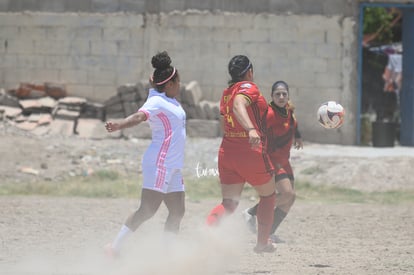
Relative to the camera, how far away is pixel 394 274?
644 cm

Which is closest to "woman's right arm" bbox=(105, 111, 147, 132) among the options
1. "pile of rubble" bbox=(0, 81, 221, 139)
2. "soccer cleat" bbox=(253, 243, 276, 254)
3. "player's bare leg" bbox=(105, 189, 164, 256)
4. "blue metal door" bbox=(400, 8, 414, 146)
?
"player's bare leg" bbox=(105, 189, 164, 256)

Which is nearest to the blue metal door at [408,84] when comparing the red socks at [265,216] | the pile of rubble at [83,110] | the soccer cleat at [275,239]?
the pile of rubble at [83,110]

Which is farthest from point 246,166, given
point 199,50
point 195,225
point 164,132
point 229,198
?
point 199,50

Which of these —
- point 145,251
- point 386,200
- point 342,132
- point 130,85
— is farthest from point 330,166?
point 145,251

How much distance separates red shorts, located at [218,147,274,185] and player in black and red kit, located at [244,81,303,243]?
3.27ft

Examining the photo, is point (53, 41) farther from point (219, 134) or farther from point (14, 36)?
point (219, 134)

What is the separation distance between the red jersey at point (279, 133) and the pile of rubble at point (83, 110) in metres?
7.44

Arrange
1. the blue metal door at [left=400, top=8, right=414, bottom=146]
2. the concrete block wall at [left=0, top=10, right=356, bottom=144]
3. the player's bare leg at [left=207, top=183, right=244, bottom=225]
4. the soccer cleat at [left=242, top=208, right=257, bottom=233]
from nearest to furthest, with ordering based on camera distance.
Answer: the player's bare leg at [left=207, top=183, right=244, bottom=225] < the soccer cleat at [left=242, top=208, right=257, bottom=233] < the concrete block wall at [left=0, top=10, right=356, bottom=144] < the blue metal door at [left=400, top=8, right=414, bottom=146]

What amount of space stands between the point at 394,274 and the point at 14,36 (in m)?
12.4

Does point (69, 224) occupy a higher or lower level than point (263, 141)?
lower

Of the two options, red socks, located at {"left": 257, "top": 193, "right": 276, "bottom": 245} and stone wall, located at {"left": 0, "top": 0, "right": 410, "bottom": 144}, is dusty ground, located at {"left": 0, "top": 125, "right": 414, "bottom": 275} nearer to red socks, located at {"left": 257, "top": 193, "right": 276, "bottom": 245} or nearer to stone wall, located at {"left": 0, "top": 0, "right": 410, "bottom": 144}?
red socks, located at {"left": 257, "top": 193, "right": 276, "bottom": 245}

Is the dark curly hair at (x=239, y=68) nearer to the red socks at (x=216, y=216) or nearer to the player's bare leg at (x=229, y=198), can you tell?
the player's bare leg at (x=229, y=198)

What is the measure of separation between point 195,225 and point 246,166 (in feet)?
8.93

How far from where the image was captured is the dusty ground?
254 inches
